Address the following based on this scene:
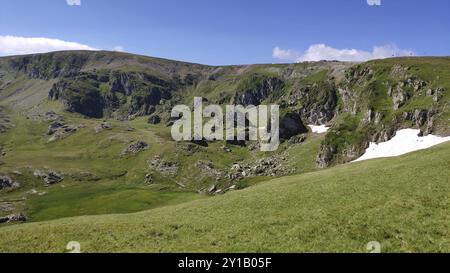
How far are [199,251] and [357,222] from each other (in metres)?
12.8

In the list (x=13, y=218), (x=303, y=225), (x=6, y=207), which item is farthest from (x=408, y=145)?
(x=6, y=207)

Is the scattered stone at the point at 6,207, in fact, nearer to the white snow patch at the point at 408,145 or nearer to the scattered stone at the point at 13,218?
the scattered stone at the point at 13,218

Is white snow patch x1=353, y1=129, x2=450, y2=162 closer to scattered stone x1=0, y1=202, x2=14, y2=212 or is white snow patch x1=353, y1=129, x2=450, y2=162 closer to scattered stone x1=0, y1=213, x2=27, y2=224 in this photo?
scattered stone x1=0, y1=213, x2=27, y2=224

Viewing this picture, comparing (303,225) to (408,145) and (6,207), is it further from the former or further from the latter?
(6,207)

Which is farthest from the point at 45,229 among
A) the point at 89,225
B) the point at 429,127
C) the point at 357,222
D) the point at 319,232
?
the point at 429,127

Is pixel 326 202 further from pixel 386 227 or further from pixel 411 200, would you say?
pixel 386 227

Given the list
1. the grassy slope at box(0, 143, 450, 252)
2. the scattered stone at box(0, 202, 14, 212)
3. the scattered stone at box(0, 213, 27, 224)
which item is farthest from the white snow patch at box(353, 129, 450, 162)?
the scattered stone at box(0, 202, 14, 212)

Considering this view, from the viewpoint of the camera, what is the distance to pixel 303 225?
34.7 metres

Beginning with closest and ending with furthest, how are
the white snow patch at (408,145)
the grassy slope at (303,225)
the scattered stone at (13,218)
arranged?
the grassy slope at (303,225)
the scattered stone at (13,218)
the white snow patch at (408,145)

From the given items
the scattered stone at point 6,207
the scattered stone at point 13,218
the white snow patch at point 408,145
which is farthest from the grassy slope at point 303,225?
the scattered stone at point 6,207

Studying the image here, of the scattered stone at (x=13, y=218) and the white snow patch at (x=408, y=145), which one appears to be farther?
the white snow patch at (x=408, y=145)

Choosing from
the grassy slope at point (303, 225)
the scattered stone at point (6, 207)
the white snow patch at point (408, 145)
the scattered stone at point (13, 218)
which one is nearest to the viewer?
the grassy slope at point (303, 225)

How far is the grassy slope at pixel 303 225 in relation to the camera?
30.4 meters
